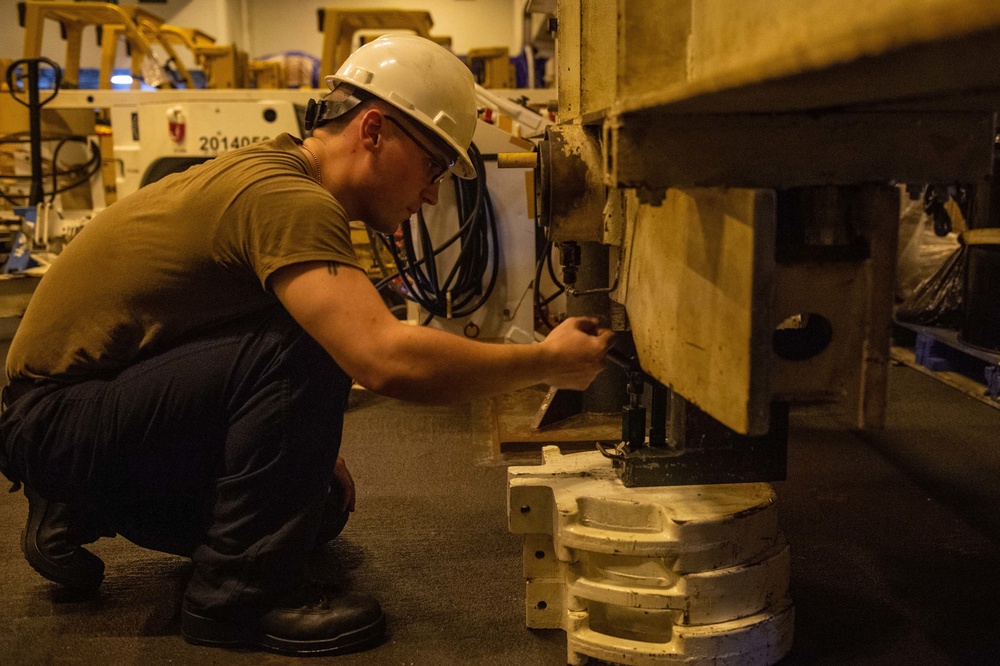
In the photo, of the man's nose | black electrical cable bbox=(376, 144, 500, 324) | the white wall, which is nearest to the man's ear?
the man's nose

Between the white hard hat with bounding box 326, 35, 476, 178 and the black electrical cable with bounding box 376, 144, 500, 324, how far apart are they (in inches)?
48.3

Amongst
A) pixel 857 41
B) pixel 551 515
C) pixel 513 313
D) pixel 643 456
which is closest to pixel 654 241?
pixel 643 456

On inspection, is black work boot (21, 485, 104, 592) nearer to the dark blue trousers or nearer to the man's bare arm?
the dark blue trousers

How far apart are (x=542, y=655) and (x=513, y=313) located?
1.69 m

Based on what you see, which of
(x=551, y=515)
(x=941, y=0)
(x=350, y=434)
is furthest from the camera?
(x=350, y=434)

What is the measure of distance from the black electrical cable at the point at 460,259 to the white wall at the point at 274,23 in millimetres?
6185

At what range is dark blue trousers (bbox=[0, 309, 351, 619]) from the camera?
122cm

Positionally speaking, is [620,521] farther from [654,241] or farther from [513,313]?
[513,313]

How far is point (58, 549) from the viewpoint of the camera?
1.42 metres

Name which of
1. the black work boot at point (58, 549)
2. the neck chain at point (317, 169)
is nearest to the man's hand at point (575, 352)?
the neck chain at point (317, 169)

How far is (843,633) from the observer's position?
1.31m

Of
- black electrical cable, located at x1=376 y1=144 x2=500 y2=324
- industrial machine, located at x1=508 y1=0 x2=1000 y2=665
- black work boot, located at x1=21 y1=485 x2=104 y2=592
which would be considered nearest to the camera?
industrial machine, located at x1=508 y1=0 x2=1000 y2=665

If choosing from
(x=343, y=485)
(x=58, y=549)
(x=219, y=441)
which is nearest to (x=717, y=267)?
(x=219, y=441)

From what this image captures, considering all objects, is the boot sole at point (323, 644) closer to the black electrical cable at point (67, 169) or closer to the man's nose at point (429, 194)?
the man's nose at point (429, 194)
